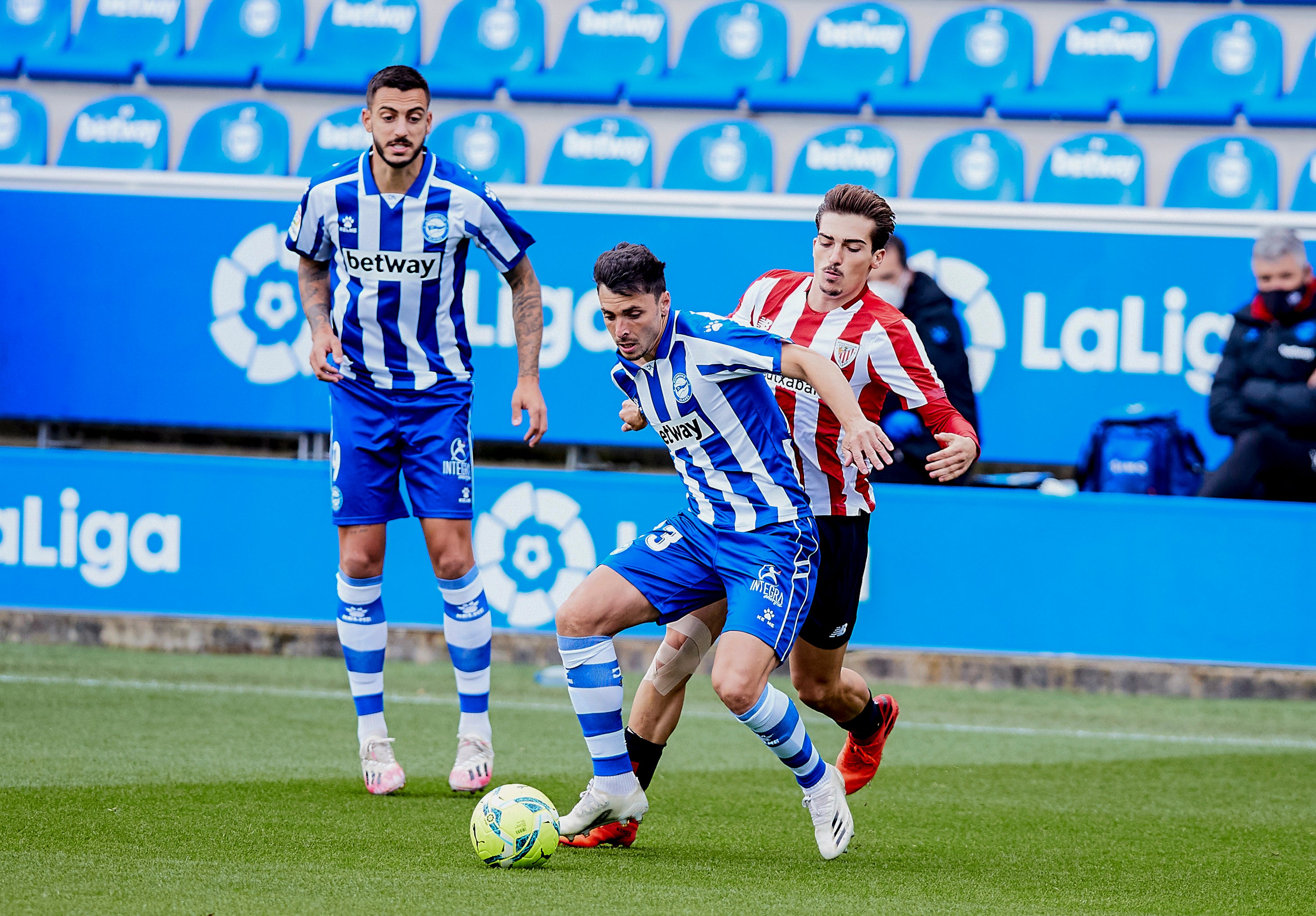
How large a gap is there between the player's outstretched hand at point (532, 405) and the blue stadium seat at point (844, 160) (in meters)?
4.93

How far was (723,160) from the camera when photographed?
9.95 meters

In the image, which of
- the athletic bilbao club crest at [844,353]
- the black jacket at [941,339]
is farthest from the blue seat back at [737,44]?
the athletic bilbao club crest at [844,353]

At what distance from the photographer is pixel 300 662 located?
297 inches

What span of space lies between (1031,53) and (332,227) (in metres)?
6.90

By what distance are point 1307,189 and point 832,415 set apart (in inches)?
252

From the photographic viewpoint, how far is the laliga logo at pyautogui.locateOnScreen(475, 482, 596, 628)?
24.5ft

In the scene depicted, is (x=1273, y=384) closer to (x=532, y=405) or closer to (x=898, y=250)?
(x=898, y=250)

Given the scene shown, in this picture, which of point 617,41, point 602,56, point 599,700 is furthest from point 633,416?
point 617,41

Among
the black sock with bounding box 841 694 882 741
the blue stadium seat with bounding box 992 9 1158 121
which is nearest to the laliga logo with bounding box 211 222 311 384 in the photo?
the black sock with bounding box 841 694 882 741

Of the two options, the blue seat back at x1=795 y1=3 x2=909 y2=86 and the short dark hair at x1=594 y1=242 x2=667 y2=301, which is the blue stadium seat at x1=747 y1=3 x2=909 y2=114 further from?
the short dark hair at x1=594 y1=242 x2=667 y2=301

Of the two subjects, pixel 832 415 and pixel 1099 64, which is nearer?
pixel 832 415

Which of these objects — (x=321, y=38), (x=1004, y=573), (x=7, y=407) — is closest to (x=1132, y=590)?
(x=1004, y=573)

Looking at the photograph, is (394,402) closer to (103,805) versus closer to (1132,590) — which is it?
(103,805)

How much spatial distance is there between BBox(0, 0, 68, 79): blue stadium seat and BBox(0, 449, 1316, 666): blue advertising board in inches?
177
